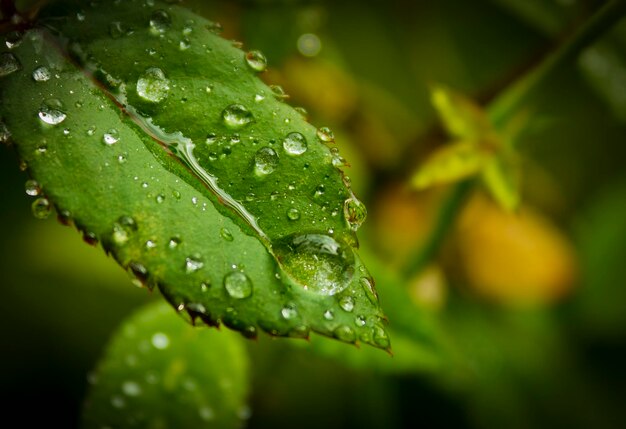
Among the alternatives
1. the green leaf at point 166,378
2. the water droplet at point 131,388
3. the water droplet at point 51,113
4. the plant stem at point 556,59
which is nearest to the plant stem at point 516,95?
the plant stem at point 556,59

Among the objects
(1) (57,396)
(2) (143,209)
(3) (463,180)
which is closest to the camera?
(2) (143,209)

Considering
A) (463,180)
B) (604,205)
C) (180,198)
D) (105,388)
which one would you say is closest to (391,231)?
(463,180)

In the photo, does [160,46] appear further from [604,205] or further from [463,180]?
[604,205]

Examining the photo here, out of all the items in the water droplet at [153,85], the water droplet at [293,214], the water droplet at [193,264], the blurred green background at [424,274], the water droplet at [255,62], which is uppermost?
the water droplet at [255,62]

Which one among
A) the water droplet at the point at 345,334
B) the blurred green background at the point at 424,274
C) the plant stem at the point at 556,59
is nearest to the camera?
the water droplet at the point at 345,334

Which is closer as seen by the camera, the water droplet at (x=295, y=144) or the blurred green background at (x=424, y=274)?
the water droplet at (x=295, y=144)

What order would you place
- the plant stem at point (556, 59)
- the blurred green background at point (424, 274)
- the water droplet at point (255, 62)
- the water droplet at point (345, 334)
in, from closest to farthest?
the water droplet at point (345, 334) → the water droplet at point (255, 62) → the plant stem at point (556, 59) → the blurred green background at point (424, 274)

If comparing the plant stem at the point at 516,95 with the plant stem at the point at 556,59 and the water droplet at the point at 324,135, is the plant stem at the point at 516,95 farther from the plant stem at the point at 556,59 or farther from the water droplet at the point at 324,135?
the water droplet at the point at 324,135
